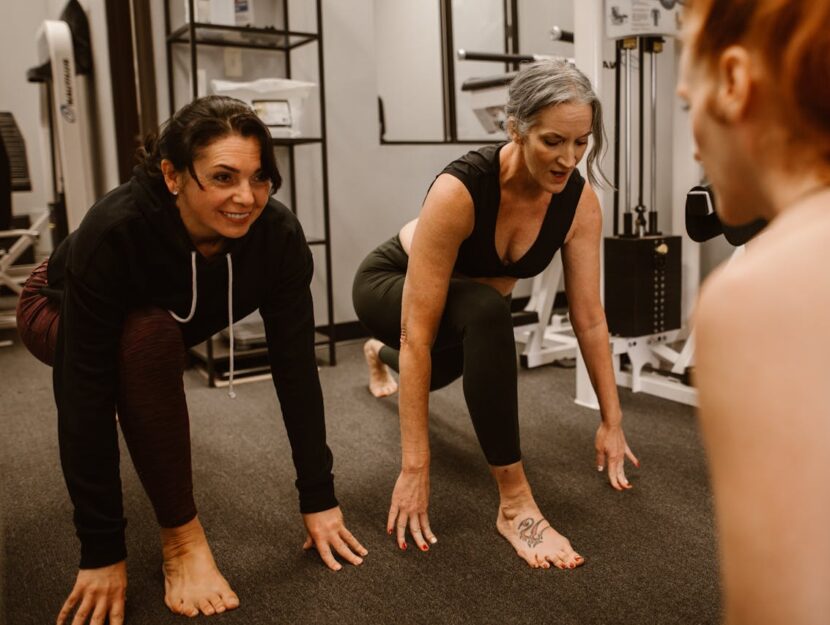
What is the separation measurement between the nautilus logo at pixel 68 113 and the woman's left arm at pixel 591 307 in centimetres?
246

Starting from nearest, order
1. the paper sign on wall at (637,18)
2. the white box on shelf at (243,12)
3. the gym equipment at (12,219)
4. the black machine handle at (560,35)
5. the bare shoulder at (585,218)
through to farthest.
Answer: the bare shoulder at (585,218) < the paper sign on wall at (637,18) < the black machine handle at (560,35) < the white box on shelf at (243,12) < the gym equipment at (12,219)

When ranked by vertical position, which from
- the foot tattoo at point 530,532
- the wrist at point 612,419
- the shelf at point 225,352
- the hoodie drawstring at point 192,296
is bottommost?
the foot tattoo at point 530,532

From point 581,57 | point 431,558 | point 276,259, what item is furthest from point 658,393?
point 276,259

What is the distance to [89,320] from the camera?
3.91 ft

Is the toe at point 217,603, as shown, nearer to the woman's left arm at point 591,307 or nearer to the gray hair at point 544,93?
the woman's left arm at point 591,307

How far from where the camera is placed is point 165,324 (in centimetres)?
128

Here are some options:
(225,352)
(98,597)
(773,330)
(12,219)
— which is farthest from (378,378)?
(12,219)

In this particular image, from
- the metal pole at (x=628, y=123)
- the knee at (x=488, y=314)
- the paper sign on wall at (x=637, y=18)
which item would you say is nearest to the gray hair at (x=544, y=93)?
the knee at (x=488, y=314)

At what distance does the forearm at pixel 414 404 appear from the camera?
143cm

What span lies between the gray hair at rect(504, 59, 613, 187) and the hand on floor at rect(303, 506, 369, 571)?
0.81 metres

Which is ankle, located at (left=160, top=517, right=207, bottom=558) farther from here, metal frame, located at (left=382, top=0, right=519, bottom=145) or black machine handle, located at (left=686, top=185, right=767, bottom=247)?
metal frame, located at (left=382, top=0, right=519, bottom=145)

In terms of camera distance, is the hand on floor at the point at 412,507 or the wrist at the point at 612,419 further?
the wrist at the point at 612,419

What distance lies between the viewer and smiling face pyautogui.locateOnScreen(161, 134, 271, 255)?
1.22m

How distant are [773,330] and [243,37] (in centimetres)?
292
